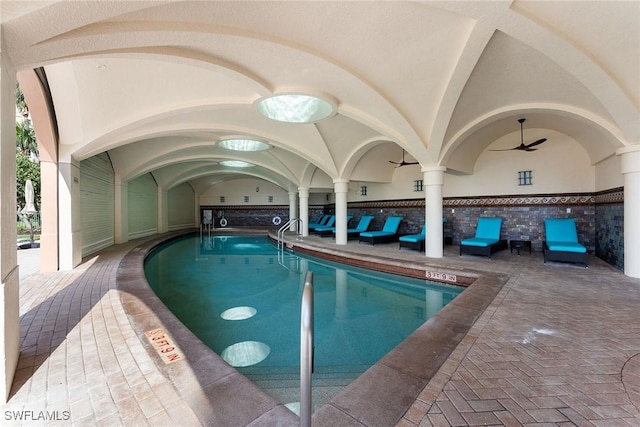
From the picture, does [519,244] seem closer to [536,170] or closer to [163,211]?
[536,170]

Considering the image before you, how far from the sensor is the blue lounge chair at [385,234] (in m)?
10.1

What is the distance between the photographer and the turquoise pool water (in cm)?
311

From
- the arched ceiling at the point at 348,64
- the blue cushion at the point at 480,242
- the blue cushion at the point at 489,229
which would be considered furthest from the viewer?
the blue cushion at the point at 489,229

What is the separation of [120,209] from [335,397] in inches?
437

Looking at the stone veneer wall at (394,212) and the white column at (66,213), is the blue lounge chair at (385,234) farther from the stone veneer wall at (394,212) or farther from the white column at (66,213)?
the white column at (66,213)

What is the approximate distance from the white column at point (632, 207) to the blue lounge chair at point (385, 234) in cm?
610

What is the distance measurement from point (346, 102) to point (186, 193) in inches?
643

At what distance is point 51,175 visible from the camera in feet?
18.8

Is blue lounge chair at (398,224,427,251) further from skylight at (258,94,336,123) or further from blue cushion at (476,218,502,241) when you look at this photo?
skylight at (258,94,336,123)

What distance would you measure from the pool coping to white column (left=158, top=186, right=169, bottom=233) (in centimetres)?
1302

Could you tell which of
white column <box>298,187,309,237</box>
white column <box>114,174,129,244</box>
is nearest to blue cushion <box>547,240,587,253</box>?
white column <box>298,187,309,237</box>

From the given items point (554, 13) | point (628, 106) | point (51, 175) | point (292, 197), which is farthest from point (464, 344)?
point (292, 197)

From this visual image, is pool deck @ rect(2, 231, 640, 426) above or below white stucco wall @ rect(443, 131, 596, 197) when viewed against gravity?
below

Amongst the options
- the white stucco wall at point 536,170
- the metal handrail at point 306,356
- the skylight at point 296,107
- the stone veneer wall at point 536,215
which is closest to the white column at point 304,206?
the stone veneer wall at point 536,215
